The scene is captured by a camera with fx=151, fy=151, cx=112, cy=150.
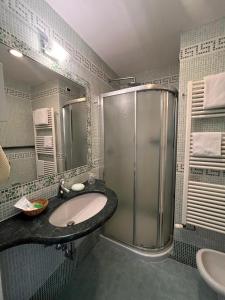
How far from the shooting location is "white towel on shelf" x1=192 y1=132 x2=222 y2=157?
1248 millimetres

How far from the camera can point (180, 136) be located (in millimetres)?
1492

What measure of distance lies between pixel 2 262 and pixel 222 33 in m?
2.33

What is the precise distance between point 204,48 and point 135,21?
65 centimetres

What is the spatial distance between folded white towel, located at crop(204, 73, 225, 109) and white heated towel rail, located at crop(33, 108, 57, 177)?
4.22 feet

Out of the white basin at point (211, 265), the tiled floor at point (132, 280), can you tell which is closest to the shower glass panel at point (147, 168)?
the tiled floor at point (132, 280)

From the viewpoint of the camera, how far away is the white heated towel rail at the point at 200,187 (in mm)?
1284

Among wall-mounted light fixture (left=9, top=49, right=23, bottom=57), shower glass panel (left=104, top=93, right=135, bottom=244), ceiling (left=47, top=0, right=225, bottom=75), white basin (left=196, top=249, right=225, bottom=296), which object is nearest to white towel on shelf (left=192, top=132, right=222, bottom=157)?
shower glass panel (left=104, top=93, right=135, bottom=244)

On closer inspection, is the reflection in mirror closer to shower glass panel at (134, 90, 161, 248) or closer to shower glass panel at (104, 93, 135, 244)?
shower glass panel at (104, 93, 135, 244)

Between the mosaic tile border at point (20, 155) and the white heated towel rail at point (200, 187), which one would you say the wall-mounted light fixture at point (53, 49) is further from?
the white heated towel rail at point (200, 187)

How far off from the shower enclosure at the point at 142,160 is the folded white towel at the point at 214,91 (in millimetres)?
366

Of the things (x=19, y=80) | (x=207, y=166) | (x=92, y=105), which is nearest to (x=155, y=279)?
(x=207, y=166)

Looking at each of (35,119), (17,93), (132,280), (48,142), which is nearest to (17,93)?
(17,93)

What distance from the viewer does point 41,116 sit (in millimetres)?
1170

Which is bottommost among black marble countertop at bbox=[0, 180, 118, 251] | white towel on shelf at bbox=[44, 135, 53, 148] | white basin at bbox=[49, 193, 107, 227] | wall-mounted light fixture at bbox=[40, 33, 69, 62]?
white basin at bbox=[49, 193, 107, 227]
